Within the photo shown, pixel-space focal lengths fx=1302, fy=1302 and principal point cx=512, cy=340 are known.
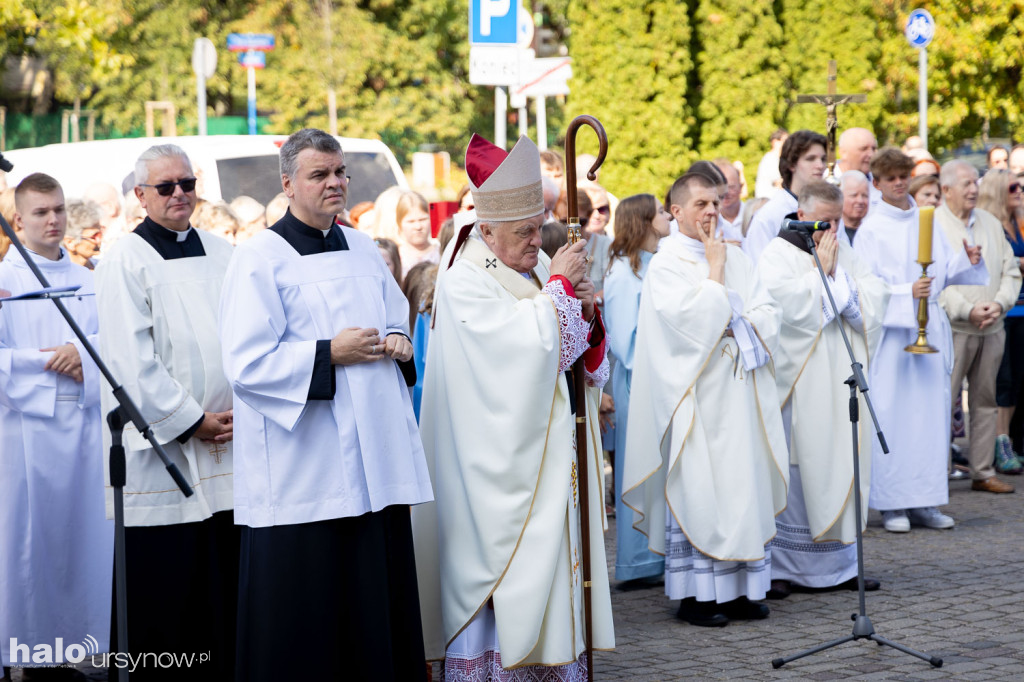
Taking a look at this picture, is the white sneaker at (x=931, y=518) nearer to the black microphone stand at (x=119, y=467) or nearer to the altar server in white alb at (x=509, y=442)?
the altar server in white alb at (x=509, y=442)

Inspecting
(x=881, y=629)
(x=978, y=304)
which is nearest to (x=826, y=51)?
(x=978, y=304)

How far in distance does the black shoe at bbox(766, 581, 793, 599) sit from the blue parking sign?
469cm

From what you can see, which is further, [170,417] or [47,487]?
[47,487]

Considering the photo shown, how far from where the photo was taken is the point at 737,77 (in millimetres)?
21375

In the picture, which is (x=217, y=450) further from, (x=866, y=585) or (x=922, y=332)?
(x=922, y=332)

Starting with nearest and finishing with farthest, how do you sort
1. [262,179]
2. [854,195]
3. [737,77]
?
[854,195] → [262,179] → [737,77]

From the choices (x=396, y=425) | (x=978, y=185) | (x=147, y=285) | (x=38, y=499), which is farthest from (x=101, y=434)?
(x=978, y=185)

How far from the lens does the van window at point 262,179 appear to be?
1177 centimetres

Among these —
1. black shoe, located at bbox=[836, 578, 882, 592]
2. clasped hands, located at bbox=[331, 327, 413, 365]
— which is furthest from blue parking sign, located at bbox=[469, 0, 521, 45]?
clasped hands, located at bbox=[331, 327, 413, 365]

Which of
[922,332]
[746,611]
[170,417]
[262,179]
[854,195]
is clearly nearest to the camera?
[170,417]

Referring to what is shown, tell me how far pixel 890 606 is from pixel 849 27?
1701 cm

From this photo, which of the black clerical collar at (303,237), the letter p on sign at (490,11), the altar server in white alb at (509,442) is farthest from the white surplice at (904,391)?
the black clerical collar at (303,237)

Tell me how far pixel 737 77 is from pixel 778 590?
15459 mm

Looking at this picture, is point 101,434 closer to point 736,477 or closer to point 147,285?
point 147,285
